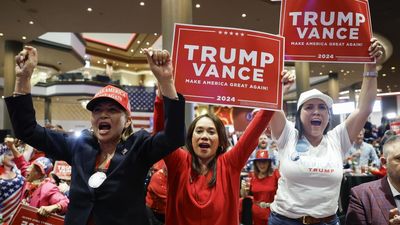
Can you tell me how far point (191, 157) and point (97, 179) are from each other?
0.63 m

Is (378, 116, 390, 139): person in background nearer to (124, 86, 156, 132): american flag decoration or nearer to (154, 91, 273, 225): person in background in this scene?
(124, 86, 156, 132): american flag decoration

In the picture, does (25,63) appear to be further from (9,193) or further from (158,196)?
(9,193)

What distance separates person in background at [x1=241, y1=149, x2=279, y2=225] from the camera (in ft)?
16.5

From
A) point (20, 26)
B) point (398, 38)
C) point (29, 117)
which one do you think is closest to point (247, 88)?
point (29, 117)

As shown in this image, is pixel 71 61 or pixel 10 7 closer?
pixel 10 7

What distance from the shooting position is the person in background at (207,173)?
6.63ft

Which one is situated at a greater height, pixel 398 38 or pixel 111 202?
pixel 398 38

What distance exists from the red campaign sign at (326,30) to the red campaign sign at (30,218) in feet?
6.60

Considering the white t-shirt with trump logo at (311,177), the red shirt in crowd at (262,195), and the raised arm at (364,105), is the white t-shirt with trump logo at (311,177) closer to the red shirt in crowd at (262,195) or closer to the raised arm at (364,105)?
the raised arm at (364,105)

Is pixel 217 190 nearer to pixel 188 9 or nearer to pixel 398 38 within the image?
pixel 188 9

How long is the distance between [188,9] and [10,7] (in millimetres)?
6841

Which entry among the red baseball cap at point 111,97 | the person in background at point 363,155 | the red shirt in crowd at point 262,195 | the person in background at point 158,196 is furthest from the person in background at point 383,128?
the red baseball cap at point 111,97

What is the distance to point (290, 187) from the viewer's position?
7.88 ft

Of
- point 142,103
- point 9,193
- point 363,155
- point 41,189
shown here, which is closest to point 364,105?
point 41,189
